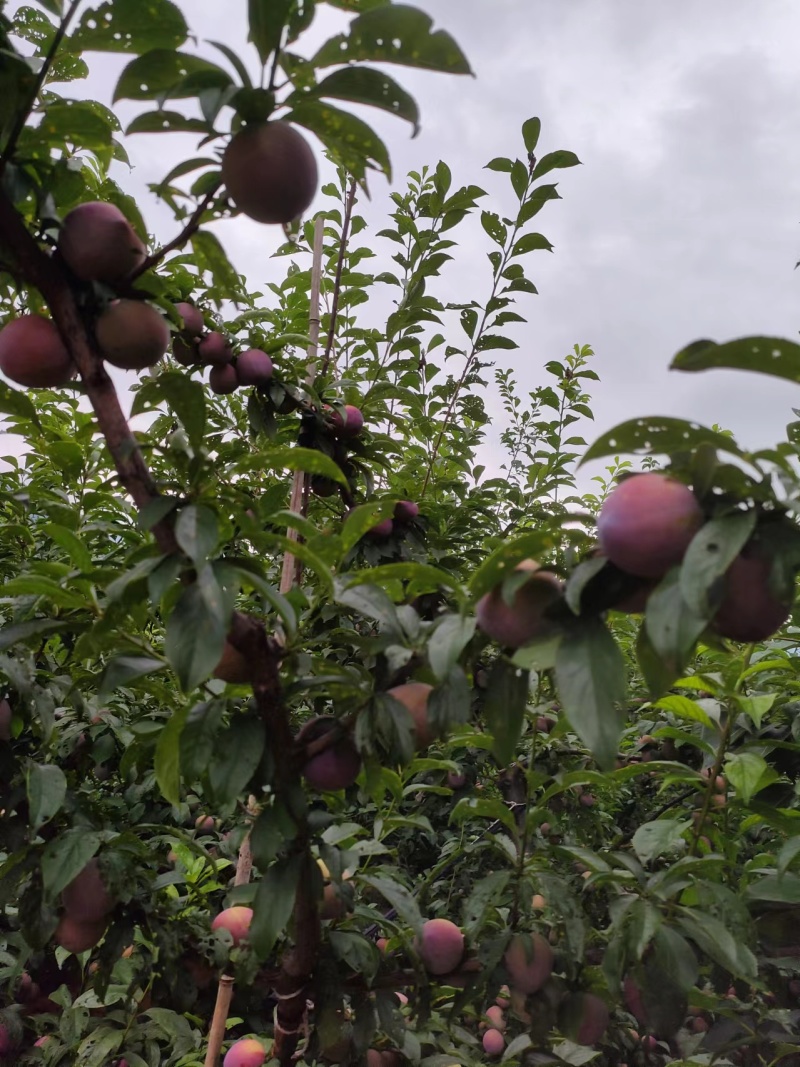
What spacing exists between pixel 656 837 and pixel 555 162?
1696 mm

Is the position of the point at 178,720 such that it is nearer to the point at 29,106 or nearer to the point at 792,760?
the point at 29,106

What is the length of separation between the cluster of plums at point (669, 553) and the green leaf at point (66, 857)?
703mm

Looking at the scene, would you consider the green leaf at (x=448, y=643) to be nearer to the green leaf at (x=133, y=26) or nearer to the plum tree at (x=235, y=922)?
the green leaf at (x=133, y=26)

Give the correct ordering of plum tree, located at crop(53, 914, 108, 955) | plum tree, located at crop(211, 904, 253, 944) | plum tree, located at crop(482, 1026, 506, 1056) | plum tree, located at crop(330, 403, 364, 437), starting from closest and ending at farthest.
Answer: plum tree, located at crop(53, 914, 108, 955) < plum tree, located at crop(211, 904, 253, 944) < plum tree, located at crop(482, 1026, 506, 1056) < plum tree, located at crop(330, 403, 364, 437)

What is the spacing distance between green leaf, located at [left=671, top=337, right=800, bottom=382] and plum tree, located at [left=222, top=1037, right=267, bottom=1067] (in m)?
1.35

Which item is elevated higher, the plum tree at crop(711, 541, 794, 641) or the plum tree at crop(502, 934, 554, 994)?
the plum tree at crop(711, 541, 794, 641)

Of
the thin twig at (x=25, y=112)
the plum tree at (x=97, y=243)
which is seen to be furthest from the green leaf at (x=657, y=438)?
the thin twig at (x=25, y=112)

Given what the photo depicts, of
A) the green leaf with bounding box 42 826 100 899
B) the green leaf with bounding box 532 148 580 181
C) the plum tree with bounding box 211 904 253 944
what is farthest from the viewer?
the green leaf with bounding box 532 148 580 181

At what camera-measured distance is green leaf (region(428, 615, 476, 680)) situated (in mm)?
631

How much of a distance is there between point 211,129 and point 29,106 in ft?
0.59

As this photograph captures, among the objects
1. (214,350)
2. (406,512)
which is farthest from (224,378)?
(406,512)

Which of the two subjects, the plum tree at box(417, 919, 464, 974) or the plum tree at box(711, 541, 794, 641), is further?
the plum tree at box(417, 919, 464, 974)

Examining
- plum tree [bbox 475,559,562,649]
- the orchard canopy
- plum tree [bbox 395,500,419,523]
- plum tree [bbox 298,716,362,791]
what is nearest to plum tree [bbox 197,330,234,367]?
the orchard canopy

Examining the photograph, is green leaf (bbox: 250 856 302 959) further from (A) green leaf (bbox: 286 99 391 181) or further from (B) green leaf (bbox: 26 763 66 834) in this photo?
(A) green leaf (bbox: 286 99 391 181)
